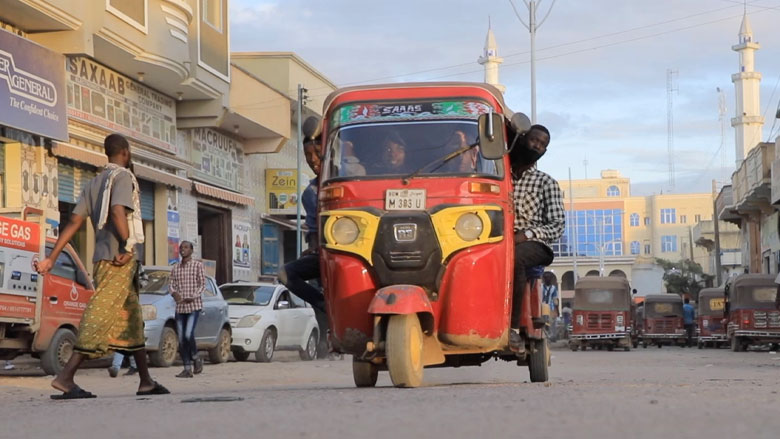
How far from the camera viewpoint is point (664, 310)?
167ft

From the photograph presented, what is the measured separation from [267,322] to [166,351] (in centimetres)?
401

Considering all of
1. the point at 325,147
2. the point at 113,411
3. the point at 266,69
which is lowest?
the point at 113,411

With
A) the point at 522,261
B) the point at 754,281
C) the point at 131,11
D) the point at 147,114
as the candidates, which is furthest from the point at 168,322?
the point at 754,281

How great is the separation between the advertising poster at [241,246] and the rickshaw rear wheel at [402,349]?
2882cm

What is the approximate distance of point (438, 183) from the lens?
10133 mm

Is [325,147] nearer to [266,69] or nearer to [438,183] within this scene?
[438,183]

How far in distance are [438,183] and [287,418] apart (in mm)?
3851

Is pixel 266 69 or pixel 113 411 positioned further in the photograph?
pixel 266 69

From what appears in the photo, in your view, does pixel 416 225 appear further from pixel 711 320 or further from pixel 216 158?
pixel 711 320

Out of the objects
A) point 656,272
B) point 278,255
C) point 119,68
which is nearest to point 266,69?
point 278,255

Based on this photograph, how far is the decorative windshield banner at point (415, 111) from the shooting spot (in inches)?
414

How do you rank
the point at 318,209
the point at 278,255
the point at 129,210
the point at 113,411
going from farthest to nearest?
the point at 278,255 < the point at 318,209 < the point at 129,210 < the point at 113,411

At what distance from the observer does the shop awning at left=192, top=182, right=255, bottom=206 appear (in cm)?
3322

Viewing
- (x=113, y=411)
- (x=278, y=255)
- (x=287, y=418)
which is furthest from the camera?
(x=278, y=255)
